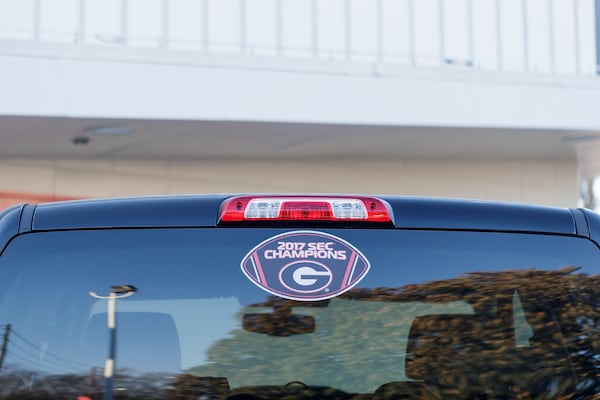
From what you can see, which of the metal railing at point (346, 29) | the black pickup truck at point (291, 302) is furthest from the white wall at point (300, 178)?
the black pickup truck at point (291, 302)

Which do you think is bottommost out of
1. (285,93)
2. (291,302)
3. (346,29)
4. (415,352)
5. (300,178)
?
(415,352)

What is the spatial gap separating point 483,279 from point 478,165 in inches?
550

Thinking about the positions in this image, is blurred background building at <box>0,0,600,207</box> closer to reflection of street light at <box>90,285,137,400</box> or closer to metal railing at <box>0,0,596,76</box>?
metal railing at <box>0,0,596,76</box>

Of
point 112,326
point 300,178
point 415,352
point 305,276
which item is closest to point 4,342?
point 112,326

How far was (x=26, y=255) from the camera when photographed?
2457 millimetres

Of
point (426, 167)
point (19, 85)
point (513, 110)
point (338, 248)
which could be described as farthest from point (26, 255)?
point (426, 167)

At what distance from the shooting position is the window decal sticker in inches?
95.3

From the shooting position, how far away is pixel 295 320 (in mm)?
2457

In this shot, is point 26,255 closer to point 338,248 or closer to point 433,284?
point 338,248

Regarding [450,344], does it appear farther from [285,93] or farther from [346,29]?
[346,29]

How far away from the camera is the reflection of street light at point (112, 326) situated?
2.37 meters

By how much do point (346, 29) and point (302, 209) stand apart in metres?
10.9

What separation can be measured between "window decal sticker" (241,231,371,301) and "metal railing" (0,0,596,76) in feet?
30.6

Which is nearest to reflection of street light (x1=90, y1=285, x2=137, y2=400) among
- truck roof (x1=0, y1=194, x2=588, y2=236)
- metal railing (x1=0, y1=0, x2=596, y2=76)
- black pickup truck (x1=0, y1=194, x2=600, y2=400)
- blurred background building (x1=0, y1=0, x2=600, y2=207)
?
black pickup truck (x1=0, y1=194, x2=600, y2=400)
